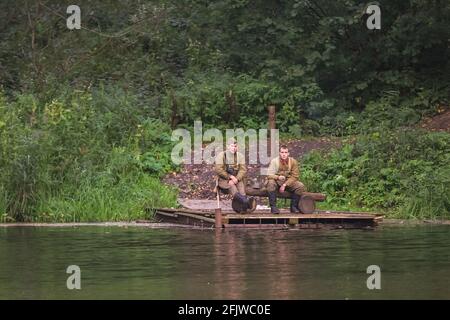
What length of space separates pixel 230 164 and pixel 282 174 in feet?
3.47

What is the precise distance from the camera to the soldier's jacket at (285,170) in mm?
24094

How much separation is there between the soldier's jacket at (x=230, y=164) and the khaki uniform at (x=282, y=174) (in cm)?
55

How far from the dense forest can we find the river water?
2.02m

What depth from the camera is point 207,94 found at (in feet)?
102

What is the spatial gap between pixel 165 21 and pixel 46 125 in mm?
7696

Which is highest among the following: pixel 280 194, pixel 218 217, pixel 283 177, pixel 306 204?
pixel 283 177

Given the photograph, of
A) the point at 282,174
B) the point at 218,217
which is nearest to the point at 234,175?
the point at 282,174

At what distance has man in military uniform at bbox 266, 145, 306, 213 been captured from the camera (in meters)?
24.0

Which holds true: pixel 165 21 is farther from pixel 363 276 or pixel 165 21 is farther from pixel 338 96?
pixel 363 276

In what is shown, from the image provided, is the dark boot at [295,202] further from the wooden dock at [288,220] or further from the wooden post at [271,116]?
the wooden post at [271,116]

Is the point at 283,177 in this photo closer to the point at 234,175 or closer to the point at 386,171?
the point at 234,175

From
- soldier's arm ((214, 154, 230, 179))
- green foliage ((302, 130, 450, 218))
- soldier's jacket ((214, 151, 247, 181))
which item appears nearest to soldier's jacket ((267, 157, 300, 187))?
soldier's jacket ((214, 151, 247, 181))

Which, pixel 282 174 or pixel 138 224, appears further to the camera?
pixel 138 224

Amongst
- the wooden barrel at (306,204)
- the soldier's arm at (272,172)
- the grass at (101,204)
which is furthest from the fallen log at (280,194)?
A: the grass at (101,204)
